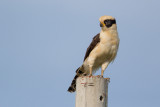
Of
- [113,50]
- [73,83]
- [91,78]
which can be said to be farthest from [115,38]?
[91,78]

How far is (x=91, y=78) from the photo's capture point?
6426 millimetres

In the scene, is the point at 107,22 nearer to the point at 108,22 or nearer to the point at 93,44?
the point at 108,22

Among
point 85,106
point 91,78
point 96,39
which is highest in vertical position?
point 96,39

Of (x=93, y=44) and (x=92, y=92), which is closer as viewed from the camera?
(x=92, y=92)

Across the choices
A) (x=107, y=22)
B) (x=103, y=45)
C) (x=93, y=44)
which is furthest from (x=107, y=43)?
(x=107, y=22)

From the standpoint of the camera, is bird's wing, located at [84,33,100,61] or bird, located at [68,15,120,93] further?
bird's wing, located at [84,33,100,61]

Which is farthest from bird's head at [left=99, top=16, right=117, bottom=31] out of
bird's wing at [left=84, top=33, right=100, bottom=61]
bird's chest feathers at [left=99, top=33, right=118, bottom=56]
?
bird's wing at [left=84, top=33, right=100, bottom=61]

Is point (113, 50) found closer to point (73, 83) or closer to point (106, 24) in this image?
point (106, 24)

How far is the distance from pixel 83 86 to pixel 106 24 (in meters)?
2.55

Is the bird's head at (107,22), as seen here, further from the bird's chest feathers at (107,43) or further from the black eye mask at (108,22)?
the bird's chest feathers at (107,43)

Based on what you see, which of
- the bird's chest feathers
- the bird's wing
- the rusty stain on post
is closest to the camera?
the rusty stain on post

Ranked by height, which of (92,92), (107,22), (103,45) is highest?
(107,22)

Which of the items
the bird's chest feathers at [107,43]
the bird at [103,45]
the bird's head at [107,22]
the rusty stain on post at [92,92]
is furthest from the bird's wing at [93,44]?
the rusty stain on post at [92,92]

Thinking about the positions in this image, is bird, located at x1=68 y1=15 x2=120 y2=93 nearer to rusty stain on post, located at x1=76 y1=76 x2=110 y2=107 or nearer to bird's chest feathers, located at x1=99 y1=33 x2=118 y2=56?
bird's chest feathers, located at x1=99 y1=33 x2=118 y2=56
